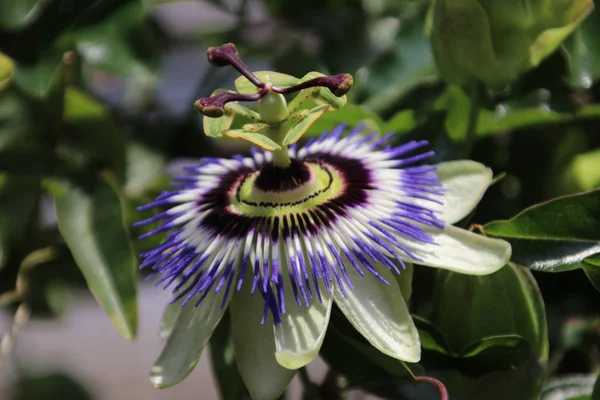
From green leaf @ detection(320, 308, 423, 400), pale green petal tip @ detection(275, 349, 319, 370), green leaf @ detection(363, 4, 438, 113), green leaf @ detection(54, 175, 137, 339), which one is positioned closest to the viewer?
pale green petal tip @ detection(275, 349, 319, 370)

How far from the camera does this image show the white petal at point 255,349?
69 centimetres

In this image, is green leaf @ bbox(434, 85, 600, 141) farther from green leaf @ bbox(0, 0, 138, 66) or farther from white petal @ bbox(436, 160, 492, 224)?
green leaf @ bbox(0, 0, 138, 66)

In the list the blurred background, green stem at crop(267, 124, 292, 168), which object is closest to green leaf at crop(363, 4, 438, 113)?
the blurred background

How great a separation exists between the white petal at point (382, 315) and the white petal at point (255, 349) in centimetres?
8

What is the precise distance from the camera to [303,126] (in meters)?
0.74

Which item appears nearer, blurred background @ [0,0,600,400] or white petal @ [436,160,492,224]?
white petal @ [436,160,492,224]

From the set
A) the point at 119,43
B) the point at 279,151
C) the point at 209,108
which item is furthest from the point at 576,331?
the point at 119,43

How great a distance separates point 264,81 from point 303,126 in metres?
0.07

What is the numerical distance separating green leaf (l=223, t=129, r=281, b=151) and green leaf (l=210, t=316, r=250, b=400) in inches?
8.2

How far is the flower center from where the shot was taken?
812 millimetres

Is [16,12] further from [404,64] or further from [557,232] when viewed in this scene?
[557,232]

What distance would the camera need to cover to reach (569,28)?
0.84m

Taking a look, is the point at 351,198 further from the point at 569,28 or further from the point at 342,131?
the point at 569,28

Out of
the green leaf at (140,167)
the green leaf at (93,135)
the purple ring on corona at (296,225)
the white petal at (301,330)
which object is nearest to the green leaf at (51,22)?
the green leaf at (93,135)
